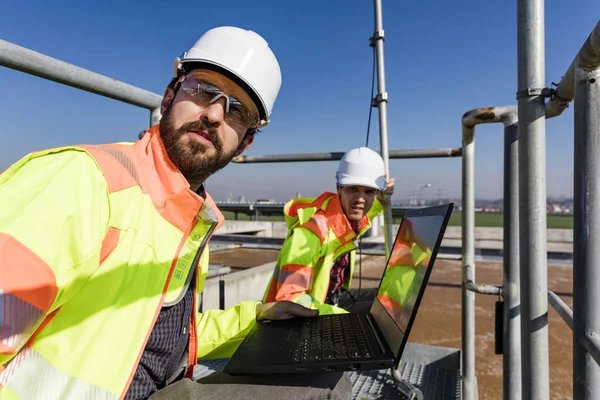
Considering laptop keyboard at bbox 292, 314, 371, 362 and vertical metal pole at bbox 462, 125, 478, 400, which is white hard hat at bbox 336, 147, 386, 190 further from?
laptop keyboard at bbox 292, 314, 371, 362

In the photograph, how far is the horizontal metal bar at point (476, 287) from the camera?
1414 millimetres

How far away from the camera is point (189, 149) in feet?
4.21

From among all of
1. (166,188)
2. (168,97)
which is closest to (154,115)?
(168,97)

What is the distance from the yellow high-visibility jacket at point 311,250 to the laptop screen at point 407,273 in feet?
1.15

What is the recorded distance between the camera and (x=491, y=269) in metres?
6.02

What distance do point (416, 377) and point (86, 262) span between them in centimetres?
194

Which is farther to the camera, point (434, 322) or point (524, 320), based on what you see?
point (434, 322)

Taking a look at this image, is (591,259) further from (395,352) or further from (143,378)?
(143,378)

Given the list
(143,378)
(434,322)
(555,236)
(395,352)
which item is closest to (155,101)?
(143,378)

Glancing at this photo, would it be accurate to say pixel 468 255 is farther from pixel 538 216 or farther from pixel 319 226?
pixel 319 226

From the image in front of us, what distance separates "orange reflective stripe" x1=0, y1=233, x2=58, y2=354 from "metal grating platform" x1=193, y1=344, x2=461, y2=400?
59.9 inches

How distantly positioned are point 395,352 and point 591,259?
595 mm

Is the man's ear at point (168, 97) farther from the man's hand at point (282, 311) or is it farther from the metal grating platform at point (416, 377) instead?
the metal grating platform at point (416, 377)

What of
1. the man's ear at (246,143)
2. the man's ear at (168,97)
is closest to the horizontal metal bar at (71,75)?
the man's ear at (168,97)
